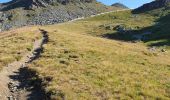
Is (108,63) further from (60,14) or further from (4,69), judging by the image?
(60,14)

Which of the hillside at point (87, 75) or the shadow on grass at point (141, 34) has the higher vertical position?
the hillside at point (87, 75)

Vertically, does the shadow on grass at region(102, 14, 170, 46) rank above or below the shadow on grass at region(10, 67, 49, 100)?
below

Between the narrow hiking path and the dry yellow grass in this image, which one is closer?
the dry yellow grass

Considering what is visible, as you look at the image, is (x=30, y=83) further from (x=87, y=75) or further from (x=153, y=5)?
(x=153, y=5)

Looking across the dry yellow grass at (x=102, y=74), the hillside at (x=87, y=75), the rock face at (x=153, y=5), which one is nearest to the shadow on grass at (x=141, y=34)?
the hillside at (x=87, y=75)

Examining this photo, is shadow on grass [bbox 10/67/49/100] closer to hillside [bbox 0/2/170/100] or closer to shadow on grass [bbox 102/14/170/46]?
hillside [bbox 0/2/170/100]

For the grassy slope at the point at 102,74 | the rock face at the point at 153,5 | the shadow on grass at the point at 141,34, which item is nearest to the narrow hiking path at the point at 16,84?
the grassy slope at the point at 102,74

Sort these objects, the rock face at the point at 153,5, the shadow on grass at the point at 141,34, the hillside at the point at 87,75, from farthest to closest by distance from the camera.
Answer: the rock face at the point at 153,5
the shadow on grass at the point at 141,34
the hillside at the point at 87,75

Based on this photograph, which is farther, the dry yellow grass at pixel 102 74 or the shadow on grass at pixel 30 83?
the shadow on grass at pixel 30 83

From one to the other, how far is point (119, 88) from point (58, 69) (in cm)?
875

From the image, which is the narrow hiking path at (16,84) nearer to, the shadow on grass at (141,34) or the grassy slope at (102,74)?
the grassy slope at (102,74)

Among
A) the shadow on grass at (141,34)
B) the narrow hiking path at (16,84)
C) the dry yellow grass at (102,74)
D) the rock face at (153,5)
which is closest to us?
the dry yellow grass at (102,74)

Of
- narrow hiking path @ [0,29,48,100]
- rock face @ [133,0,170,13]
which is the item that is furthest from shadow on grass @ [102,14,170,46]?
rock face @ [133,0,170,13]

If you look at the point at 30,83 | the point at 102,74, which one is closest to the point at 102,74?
the point at 102,74
